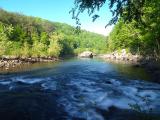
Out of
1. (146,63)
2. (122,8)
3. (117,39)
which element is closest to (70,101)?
(122,8)

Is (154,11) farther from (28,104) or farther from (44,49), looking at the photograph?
(44,49)

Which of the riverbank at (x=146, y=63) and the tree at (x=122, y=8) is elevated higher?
the tree at (x=122, y=8)

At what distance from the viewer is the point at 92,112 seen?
16875 millimetres

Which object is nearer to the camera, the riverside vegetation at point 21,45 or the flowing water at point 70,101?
the flowing water at point 70,101

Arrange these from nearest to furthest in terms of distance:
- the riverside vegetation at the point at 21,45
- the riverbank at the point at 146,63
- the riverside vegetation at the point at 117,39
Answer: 1. the riverbank at the point at 146,63
2. the riverside vegetation at the point at 117,39
3. the riverside vegetation at the point at 21,45

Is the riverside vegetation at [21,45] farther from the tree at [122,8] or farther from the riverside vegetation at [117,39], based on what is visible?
the tree at [122,8]

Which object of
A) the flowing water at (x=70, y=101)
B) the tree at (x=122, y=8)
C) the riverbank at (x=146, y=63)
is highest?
the tree at (x=122, y=8)

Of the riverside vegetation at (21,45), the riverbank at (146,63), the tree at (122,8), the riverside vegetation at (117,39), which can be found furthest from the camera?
the riverside vegetation at (21,45)

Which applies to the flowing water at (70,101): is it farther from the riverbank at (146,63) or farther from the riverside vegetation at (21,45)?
the riverside vegetation at (21,45)

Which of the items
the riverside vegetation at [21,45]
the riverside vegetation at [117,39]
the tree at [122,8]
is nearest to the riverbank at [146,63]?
the riverside vegetation at [117,39]

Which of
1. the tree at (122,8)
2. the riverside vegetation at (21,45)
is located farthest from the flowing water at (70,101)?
the riverside vegetation at (21,45)

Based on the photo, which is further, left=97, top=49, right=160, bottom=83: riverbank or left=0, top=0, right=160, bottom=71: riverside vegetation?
left=0, top=0, right=160, bottom=71: riverside vegetation

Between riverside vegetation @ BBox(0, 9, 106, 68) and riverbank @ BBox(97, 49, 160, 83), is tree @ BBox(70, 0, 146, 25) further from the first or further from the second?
riverside vegetation @ BBox(0, 9, 106, 68)

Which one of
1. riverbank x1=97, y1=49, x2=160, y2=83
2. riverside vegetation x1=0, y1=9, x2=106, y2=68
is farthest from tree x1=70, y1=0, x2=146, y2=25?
riverside vegetation x1=0, y1=9, x2=106, y2=68
